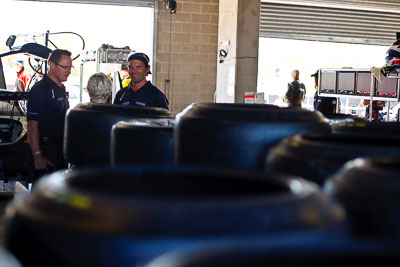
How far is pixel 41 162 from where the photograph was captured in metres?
5.16

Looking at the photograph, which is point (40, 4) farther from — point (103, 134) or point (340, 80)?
point (103, 134)

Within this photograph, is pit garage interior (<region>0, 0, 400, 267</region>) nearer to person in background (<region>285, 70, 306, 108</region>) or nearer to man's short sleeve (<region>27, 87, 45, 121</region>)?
man's short sleeve (<region>27, 87, 45, 121</region>)

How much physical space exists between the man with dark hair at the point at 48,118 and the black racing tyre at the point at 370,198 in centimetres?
421

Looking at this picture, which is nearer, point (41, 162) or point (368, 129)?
point (368, 129)

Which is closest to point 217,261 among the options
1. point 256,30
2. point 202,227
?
point 202,227

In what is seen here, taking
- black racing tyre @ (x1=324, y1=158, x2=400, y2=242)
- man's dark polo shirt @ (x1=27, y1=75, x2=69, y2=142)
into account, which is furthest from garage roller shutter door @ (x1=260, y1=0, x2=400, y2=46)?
black racing tyre @ (x1=324, y1=158, x2=400, y2=242)

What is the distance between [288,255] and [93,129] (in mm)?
2033

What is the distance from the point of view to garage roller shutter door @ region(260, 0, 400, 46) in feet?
42.8

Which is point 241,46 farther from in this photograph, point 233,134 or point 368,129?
point 233,134

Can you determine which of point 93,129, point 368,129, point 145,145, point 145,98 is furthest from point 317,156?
point 145,98

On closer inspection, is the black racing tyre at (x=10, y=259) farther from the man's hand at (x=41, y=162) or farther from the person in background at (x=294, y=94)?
the person in background at (x=294, y=94)

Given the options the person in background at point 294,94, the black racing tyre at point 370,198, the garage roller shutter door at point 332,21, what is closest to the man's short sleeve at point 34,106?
the black racing tyre at point 370,198

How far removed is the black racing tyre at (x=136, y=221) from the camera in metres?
0.89

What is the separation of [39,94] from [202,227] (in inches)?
174
